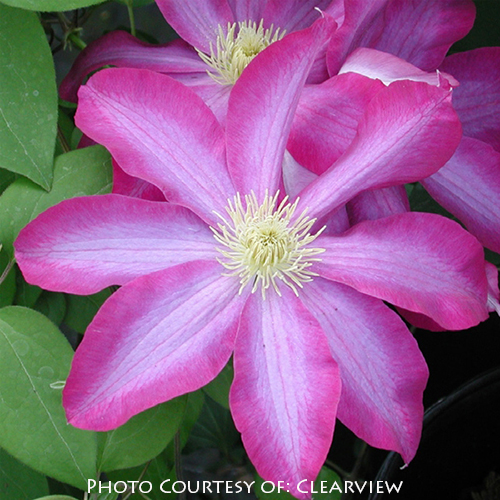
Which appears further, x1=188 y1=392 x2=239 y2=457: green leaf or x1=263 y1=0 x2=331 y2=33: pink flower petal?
x1=188 y1=392 x2=239 y2=457: green leaf

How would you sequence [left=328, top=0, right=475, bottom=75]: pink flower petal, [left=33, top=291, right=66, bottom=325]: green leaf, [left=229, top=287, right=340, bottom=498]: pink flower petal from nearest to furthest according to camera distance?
[left=229, top=287, right=340, bottom=498]: pink flower petal → [left=328, top=0, right=475, bottom=75]: pink flower petal → [left=33, top=291, right=66, bottom=325]: green leaf

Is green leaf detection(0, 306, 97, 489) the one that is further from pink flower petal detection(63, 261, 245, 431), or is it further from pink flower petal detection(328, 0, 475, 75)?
pink flower petal detection(328, 0, 475, 75)

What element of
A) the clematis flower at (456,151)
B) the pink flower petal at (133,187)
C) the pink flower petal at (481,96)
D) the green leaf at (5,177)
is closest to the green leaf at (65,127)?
the green leaf at (5,177)

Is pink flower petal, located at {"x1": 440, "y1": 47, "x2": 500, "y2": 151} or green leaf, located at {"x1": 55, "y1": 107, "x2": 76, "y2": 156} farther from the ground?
pink flower petal, located at {"x1": 440, "y1": 47, "x2": 500, "y2": 151}

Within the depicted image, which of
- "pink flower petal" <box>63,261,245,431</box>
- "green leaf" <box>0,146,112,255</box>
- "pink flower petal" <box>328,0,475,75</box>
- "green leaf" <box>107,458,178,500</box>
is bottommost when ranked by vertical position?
"green leaf" <box>107,458,178,500</box>

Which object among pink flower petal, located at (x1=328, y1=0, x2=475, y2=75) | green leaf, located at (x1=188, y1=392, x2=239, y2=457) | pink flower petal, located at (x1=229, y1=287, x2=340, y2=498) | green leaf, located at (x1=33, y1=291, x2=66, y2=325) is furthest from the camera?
green leaf, located at (x1=188, y1=392, x2=239, y2=457)

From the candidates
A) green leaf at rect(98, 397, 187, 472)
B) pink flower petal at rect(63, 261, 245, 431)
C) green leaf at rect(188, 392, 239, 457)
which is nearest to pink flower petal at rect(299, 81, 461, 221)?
pink flower petal at rect(63, 261, 245, 431)
